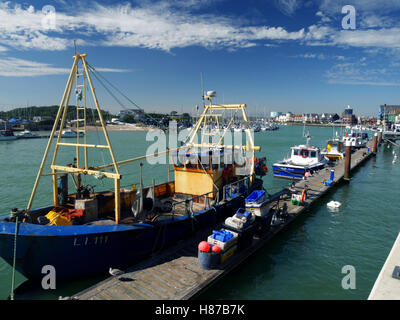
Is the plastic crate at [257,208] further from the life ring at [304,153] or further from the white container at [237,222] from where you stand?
the life ring at [304,153]

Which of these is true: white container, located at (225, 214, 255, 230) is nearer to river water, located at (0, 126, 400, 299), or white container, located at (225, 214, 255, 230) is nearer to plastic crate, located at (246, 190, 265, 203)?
plastic crate, located at (246, 190, 265, 203)

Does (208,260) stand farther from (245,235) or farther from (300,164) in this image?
(300,164)

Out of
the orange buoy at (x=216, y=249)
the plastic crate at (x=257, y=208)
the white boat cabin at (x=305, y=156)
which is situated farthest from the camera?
the white boat cabin at (x=305, y=156)

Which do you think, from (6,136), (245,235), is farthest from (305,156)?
(6,136)

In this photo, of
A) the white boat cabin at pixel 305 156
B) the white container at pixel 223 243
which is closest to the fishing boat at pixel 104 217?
the white container at pixel 223 243

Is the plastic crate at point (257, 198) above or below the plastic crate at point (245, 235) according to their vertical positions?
above

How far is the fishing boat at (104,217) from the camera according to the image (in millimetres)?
8297

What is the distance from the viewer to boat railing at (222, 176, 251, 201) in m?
14.1

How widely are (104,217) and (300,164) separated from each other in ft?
83.0

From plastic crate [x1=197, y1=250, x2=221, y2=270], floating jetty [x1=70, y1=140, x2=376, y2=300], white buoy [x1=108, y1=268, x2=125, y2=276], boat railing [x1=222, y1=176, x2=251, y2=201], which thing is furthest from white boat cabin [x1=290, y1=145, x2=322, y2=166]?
white buoy [x1=108, y1=268, x2=125, y2=276]

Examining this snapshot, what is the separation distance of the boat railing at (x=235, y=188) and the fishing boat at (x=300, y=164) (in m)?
14.7

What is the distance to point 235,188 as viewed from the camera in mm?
14602
